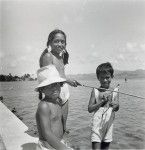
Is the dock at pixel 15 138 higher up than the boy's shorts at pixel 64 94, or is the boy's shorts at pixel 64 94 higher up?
the boy's shorts at pixel 64 94

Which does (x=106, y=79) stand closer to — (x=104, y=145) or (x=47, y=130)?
(x=104, y=145)

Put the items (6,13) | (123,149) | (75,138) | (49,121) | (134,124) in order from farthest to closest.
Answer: (134,124), (75,138), (123,149), (6,13), (49,121)

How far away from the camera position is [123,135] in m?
11.2

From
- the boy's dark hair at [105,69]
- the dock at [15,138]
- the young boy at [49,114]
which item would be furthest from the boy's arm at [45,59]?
the dock at [15,138]

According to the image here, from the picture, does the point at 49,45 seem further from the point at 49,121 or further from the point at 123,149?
the point at 123,149

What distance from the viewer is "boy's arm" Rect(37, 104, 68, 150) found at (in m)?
2.65

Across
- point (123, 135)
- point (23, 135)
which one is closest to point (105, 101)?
point (23, 135)

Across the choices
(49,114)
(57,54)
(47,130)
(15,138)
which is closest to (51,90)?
(49,114)

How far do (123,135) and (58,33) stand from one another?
8089 mm

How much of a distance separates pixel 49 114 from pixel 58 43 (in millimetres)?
1470

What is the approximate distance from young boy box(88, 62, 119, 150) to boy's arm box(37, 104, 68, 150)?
46.0 inches

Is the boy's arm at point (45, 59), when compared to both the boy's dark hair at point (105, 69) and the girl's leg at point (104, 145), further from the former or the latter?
the girl's leg at point (104, 145)

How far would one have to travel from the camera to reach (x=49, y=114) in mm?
2771

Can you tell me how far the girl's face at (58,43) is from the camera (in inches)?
156
